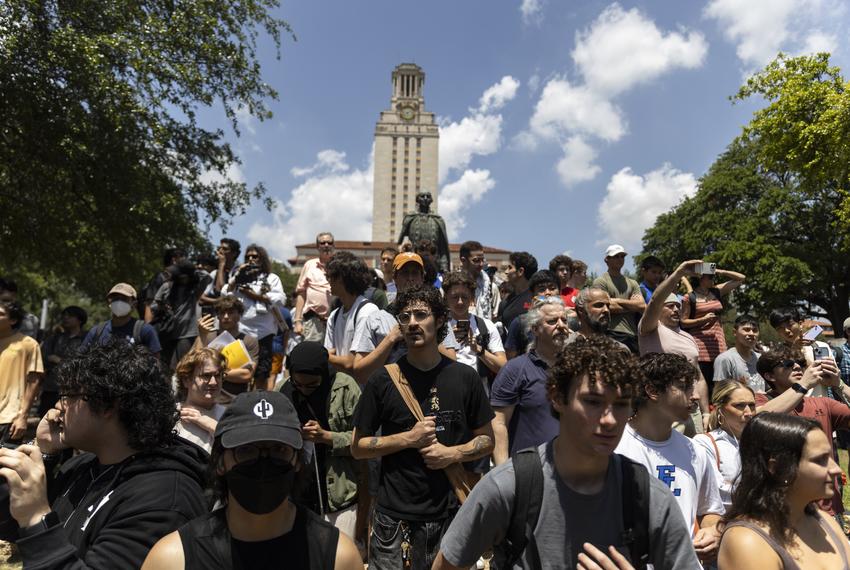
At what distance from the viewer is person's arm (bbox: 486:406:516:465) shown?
4.04 metres

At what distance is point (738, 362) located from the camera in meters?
6.13

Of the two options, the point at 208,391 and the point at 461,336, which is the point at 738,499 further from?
the point at 208,391

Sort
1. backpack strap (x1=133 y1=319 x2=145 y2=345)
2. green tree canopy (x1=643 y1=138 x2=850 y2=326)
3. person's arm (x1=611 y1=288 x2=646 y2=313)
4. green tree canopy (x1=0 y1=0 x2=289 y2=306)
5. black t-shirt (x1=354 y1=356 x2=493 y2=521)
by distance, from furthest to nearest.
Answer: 1. green tree canopy (x1=643 y1=138 x2=850 y2=326)
2. green tree canopy (x1=0 y1=0 x2=289 y2=306)
3. person's arm (x1=611 y1=288 x2=646 y2=313)
4. backpack strap (x1=133 y1=319 x2=145 y2=345)
5. black t-shirt (x1=354 y1=356 x2=493 y2=521)

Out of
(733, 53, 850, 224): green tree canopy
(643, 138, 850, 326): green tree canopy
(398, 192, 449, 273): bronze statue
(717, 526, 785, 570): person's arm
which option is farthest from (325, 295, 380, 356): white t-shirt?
(643, 138, 850, 326): green tree canopy

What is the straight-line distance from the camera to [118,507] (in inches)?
85.0

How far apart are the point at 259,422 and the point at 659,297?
4.14 metres

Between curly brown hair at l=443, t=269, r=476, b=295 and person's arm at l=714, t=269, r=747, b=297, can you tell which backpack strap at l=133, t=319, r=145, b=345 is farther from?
person's arm at l=714, t=269, r=747, b=297

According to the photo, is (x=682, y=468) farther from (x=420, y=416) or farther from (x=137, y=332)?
(x=137, y=332)

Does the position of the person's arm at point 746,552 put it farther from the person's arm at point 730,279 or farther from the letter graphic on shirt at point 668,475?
the person's arm at point 730,279

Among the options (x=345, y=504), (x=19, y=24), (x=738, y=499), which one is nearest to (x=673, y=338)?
(x=738, y=499)

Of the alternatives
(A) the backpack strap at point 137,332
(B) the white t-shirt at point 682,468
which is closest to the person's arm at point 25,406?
(A) the backpack strap at point 137,332

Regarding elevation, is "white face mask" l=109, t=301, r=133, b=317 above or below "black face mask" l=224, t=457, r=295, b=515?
above

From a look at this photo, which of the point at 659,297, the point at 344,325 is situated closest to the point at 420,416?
the point at 344,325

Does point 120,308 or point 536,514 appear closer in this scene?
point 536,514
